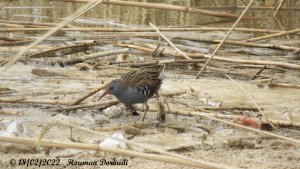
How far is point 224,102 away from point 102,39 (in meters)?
3.13

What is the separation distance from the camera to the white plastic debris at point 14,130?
166 inches

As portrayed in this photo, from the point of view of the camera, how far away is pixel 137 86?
4988 mm

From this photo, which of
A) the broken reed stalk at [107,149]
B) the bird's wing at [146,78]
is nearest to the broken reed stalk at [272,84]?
the bird's wing at [146,78]

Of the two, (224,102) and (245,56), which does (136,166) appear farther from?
(245,56)

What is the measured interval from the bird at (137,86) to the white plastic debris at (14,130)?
80 cm

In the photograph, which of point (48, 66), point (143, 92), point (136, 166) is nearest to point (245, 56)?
point (48, 66)

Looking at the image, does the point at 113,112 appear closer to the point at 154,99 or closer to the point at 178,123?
the point at 178,123

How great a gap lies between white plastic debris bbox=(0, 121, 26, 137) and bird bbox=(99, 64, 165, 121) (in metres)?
0.80

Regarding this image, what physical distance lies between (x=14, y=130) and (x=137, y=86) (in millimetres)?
1100

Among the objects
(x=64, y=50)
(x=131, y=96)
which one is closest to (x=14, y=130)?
(x=131, y=96)

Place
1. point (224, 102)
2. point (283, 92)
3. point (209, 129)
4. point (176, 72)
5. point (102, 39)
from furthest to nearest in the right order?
point (102, 39)
point (176, 72)
point (283, 92)
point (224, 102)
point (209, 129)

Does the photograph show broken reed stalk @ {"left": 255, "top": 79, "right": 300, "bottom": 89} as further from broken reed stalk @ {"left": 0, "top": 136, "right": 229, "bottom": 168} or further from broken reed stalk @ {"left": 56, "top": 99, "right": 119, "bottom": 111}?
broken reed stalk @ {"left": 0, "top": 136, "right": 229, "bottom": 168}

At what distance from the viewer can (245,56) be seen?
7.96 meters

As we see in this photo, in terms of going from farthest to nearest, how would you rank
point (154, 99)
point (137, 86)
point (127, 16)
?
point (127, 16), point (154, 99), point (137, 86)
